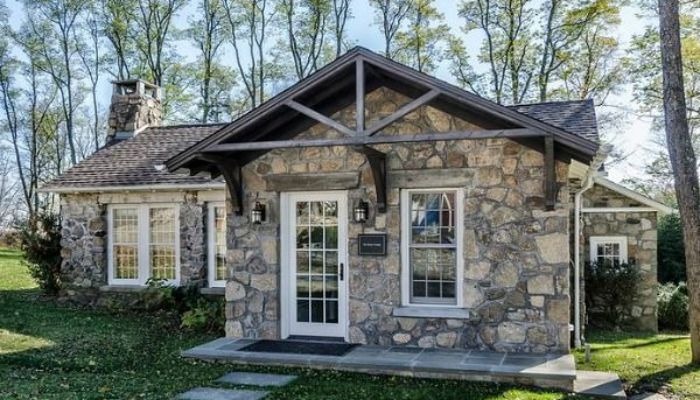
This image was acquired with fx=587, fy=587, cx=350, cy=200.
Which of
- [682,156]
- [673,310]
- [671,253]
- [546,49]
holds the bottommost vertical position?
[673,310]

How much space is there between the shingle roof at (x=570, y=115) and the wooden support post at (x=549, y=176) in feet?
2.09

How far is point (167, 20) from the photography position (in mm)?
25453

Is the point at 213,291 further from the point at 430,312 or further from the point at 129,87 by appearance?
the point at 129,87

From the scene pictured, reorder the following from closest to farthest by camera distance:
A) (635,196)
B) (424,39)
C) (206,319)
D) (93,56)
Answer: (206,319), (635,196), (424,39), (93,56)

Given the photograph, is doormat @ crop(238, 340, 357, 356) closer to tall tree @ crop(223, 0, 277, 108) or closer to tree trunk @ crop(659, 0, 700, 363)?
tree trunk @ crop(659, 0, 700, 363)

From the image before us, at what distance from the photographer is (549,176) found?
7.28m

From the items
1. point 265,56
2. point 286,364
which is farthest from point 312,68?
point 286,364

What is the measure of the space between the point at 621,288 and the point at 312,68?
1610cm

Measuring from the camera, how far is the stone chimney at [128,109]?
14.9 m

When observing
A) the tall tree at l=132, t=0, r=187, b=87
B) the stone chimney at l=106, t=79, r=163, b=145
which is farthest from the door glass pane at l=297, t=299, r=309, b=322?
the tall tree at l=132, t=0, r=187, b=87

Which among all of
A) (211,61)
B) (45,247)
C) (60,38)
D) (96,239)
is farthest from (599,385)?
(60,38)

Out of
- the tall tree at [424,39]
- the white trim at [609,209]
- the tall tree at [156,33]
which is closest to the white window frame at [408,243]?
the white trim at [609,209]

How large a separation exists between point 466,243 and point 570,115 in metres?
2.77

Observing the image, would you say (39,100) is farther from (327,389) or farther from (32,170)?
(327,389)
